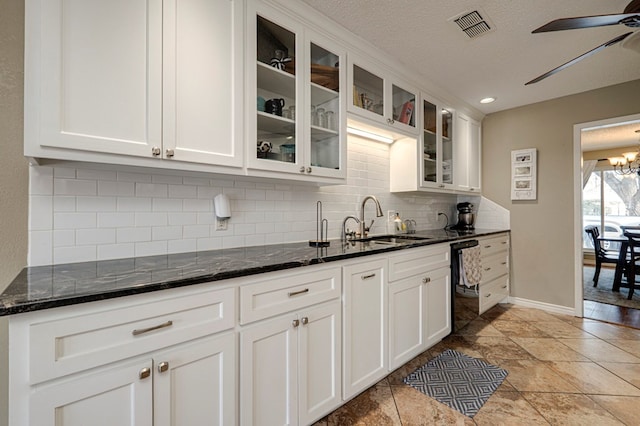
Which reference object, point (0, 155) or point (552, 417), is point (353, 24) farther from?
point (552, 417)

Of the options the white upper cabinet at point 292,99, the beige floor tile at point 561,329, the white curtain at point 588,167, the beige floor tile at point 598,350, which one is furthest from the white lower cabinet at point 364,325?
the white curtain at point 588,167

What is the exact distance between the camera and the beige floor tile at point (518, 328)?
2.85 meters

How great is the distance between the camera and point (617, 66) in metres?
2.70

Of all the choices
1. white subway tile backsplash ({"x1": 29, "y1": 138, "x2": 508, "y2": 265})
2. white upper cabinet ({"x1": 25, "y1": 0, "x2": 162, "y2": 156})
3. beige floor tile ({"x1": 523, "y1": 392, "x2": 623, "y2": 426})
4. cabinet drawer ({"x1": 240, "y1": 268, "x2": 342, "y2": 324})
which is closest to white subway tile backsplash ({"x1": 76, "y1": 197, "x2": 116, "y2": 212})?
white subway tile backsplash ({"x1": 29, "y1": 138, "x2": 508, "y2": 265})

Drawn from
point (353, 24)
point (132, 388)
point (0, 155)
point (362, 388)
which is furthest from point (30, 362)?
point (353, 24)

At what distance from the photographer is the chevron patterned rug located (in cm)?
184

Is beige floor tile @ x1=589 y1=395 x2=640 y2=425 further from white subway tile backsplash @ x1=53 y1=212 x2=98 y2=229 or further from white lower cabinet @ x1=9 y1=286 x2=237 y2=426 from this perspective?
white subway tile backsplash @ x1=53 y1=212 x2=98 y2=229

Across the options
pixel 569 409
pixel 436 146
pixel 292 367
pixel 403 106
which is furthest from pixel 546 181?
pixel 292 367

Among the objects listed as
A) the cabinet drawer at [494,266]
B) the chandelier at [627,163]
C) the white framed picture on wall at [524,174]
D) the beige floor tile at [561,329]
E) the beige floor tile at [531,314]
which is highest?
the chandelier at [627,163]

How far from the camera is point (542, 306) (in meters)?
3.58

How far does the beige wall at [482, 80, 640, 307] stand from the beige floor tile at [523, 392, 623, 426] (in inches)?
79.2

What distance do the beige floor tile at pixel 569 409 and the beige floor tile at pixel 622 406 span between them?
42 mm

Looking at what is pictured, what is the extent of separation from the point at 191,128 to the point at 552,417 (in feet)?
8.44

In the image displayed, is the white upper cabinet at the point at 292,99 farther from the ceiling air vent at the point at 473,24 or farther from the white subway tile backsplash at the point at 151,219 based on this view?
the ceiling air vent at the point at 473,24
